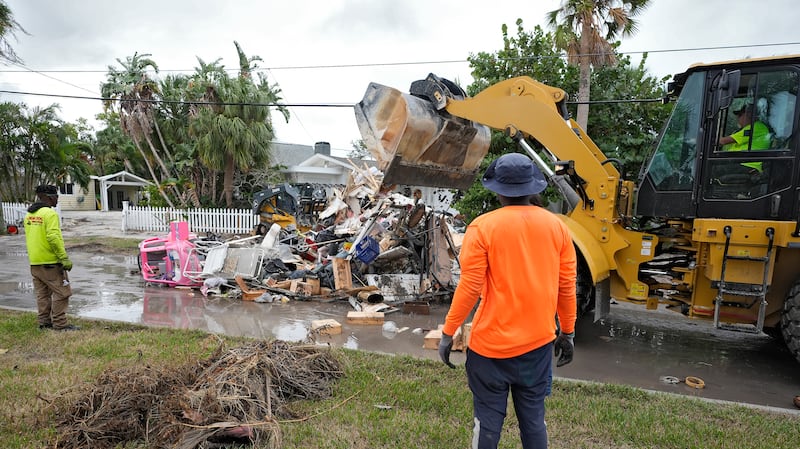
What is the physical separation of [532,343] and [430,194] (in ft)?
52.0

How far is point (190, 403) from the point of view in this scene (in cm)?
343

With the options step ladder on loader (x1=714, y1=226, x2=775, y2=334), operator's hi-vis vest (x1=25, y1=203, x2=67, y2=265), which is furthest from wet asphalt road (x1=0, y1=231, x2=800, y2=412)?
operator's hi-vis vest (x1=25, y1=203, x2=67, y2=265)

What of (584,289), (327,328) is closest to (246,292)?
(327,328)

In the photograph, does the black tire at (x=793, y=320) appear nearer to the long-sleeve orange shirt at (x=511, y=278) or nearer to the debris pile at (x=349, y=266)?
the long-sleeve orange shirt at (x=511, y=278)

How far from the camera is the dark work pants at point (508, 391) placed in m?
2.60

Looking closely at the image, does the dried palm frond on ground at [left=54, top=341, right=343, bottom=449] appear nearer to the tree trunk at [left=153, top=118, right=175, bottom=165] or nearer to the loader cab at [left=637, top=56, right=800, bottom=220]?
the loader cab at [left=637, top=56, right=800, bottom=220]

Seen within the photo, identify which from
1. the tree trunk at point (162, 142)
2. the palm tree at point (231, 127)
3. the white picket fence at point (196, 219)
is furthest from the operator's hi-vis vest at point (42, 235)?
the tree trunk at point (162, 142)

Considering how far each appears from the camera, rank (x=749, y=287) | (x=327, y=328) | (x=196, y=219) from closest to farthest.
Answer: (x=749, y=287)
(x=327, y=328)
(x=196, y=219)

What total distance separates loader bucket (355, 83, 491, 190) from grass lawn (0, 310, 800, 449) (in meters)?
2.33

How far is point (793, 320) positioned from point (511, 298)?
3.95m

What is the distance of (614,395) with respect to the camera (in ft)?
14.0

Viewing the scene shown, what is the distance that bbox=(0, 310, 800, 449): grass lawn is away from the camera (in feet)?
11.3

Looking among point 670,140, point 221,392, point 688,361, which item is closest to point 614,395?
point 688,361

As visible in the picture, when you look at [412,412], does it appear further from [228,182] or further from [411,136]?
[228,182]
